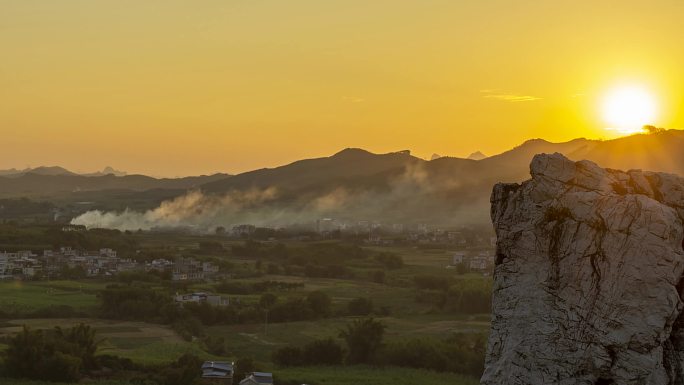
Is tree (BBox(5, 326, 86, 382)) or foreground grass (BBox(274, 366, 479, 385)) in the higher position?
tree (BBox(5, 326, 86, 382))

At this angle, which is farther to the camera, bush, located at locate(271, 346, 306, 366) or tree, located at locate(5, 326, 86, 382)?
bush, located at locate(271, 346, 306, 366)

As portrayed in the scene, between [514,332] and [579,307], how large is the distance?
87cm

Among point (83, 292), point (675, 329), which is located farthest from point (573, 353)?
point (83, 292)

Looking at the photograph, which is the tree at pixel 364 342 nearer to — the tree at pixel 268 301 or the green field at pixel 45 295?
the tree at pixel 268 301

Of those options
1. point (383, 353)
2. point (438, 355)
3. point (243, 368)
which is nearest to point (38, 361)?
point (243, 368)

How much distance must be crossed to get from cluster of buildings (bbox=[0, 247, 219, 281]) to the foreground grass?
48.3 metres

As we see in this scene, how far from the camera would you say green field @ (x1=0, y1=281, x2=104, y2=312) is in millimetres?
→ 80625

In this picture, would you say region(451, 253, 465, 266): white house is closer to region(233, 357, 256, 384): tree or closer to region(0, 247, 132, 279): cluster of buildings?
region(0, 247, 132, 279): cluster of buildings

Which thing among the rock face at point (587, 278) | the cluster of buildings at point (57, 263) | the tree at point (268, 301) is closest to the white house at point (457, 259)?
the cluster of buildings at point (57, 263)

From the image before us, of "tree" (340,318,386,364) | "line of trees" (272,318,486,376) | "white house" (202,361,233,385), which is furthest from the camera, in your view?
"tree" (340,318,386,364)

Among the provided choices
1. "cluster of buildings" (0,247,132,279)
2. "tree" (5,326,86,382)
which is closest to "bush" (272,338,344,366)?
"tree" (5,326,86,382)

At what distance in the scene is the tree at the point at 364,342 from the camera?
63062mm

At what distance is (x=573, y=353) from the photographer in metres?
10.3

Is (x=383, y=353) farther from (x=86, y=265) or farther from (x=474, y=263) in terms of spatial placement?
(x=86, y=265)
